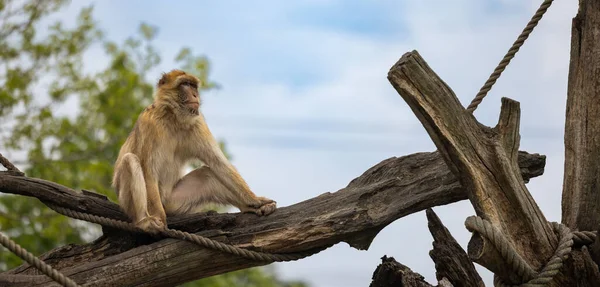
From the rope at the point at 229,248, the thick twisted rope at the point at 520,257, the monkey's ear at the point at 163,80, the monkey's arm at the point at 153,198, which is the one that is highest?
the monkey's ear at the point at 163,80

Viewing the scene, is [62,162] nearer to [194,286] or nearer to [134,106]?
[134,106]

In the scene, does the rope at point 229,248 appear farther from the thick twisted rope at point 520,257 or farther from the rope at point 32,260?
the thick twisted rope at point 520,257

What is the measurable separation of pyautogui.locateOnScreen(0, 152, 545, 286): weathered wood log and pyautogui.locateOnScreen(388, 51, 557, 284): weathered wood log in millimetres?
540

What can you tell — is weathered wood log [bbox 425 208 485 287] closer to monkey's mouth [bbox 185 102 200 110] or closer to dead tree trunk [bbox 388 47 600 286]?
dead tree trunk [bbox 388 47 600 286]

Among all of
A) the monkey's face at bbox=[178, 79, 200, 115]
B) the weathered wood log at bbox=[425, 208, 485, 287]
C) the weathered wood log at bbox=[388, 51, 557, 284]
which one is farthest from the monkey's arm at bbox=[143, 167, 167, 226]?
the weathered wood log at bbox=[388, 51, 557, 284]

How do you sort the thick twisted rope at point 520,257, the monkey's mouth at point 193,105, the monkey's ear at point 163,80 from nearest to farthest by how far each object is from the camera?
the thick twisted rope at point 520,257 < the monkey's mouth at point 193,105 < the monkey's ear at point 163,80

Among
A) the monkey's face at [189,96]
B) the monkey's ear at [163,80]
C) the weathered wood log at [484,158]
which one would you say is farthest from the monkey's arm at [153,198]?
the weathered wood log at [484,158]

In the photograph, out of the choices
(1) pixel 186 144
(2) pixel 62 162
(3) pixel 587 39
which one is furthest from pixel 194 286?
(3) pixel 587 39

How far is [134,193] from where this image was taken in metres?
6.12

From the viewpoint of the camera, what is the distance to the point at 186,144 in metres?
7.04

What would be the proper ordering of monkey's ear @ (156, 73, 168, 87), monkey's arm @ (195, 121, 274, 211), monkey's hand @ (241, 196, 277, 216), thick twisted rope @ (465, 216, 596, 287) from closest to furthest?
thick twisted rope @ (465, 216, 596, 287)
monkey's hand @ (241, 196, 277, 216)
monkey's arm @ (195, 121, 274, 211)
monkey's ear @ (156, 73, 168, 87)

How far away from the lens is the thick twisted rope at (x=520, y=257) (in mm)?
4410

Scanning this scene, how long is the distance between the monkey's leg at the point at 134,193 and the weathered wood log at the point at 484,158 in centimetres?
235

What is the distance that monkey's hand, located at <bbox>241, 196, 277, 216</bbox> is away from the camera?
585 centimetres
